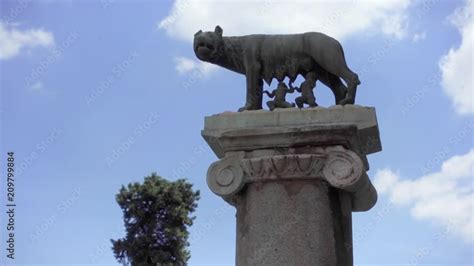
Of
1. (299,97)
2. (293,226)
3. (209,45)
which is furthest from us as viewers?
(209,45)

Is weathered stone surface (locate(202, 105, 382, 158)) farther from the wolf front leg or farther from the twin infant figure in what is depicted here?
the wolf front leg

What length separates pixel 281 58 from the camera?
24.8 feet

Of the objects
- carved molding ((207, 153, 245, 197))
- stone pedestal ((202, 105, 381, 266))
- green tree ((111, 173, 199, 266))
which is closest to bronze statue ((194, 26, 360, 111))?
stone pedestal ((202, 105, 381, 266))

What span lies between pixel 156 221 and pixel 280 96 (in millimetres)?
28680

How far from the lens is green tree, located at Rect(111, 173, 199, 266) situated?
109 feet

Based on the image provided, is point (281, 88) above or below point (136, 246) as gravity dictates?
below

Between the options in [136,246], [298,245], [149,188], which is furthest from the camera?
[149,188]

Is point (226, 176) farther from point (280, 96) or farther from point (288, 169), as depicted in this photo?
point (280, 96)

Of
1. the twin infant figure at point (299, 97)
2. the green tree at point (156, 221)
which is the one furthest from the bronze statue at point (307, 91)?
the green tree at point (156, 221)

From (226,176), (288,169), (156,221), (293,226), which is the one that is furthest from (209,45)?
(156,221)

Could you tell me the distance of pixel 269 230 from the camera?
6.68 meters

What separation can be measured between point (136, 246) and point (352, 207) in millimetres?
26674

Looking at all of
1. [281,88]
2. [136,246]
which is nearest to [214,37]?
[281,88]

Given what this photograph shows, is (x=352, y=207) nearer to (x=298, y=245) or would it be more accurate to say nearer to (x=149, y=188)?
(x=298, y=245)
